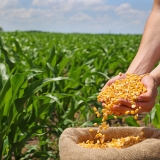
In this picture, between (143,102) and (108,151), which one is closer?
(108,151)

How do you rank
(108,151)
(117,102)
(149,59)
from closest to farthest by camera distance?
(108,151)
(117,102)
(149,59)

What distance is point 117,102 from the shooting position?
1859 millimetres

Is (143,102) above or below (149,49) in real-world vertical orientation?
below

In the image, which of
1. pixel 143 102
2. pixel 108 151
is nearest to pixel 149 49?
pixel 143 102

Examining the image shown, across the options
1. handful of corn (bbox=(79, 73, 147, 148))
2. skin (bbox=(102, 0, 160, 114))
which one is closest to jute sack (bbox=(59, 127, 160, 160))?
handful of corn (bbox=(79, 73, 147, 148))

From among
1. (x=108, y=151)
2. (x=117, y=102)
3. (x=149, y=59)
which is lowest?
(x=108, y=151)

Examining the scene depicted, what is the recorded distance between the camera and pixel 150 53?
2.36m

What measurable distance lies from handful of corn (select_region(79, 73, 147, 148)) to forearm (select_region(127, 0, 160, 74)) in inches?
11.4

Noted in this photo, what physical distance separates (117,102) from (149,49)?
0.62m

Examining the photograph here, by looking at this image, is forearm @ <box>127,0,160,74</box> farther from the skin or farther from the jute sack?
the jute sack

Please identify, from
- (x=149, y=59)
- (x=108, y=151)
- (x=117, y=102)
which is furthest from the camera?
(x=149, y=59)

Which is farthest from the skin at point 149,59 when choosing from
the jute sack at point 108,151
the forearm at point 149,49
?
the jute sack at point 108,151

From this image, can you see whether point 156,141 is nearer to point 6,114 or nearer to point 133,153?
point 133,153

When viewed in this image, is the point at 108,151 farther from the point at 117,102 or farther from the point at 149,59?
the point at 149,59
